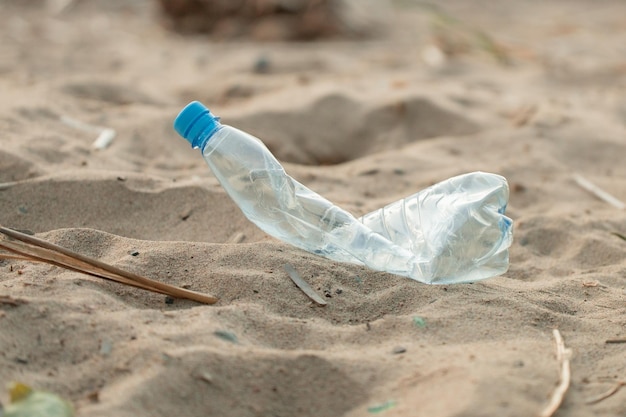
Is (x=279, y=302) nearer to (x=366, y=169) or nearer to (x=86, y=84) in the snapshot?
(x=366, y=169)

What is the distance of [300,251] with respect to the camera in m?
2.21

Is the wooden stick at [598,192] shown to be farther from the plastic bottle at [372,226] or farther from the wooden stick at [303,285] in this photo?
the wooden stick at [303,285]

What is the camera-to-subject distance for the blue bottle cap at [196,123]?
6.77 ft

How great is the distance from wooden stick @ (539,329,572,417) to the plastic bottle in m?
0.34

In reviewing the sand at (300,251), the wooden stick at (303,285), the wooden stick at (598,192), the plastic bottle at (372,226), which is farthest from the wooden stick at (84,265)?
the wooden stick at (598,192)

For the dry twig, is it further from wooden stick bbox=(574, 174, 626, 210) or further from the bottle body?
wooden stick bbox=(574, 174, 626, 210)

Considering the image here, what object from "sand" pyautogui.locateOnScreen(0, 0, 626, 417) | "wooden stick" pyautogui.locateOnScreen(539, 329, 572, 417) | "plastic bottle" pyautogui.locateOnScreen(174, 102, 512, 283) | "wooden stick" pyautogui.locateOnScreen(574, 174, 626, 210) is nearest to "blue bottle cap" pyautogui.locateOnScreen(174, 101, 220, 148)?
"plastic bottle" pyautogui.locateOnScreen(174, 102, 512, 283)

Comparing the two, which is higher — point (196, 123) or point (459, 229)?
point (196, 123)

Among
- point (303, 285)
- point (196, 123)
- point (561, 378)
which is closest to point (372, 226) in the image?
point (303, 285)

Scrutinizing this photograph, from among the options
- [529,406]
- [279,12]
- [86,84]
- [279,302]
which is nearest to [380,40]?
[279,12]

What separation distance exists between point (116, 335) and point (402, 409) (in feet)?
1.98

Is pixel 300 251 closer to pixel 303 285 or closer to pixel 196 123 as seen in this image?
pixel 303 285

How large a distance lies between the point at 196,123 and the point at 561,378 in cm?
105

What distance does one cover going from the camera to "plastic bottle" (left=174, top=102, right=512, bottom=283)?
2113 mm
